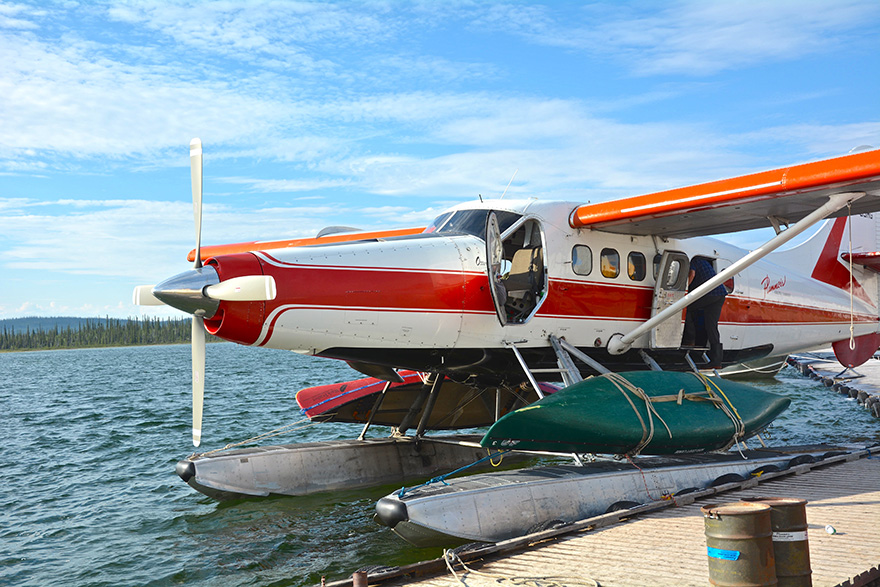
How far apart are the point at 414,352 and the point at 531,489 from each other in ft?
6.06

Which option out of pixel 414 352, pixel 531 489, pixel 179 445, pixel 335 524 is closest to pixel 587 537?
pixel 531 489

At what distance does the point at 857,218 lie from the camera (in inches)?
520

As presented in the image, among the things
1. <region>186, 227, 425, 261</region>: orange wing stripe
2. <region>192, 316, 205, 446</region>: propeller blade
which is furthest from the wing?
<region>192, 316, 205, 446</region>: propeller blade

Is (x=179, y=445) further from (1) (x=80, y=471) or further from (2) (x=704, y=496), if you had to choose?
(2) (x=704, y=496)

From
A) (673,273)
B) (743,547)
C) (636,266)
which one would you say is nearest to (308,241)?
(636,266)

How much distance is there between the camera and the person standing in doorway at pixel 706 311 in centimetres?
951

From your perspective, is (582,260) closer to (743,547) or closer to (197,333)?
(197,333)

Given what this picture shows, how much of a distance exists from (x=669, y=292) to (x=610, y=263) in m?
1.04

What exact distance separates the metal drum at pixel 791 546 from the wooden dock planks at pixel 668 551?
14.5 inches

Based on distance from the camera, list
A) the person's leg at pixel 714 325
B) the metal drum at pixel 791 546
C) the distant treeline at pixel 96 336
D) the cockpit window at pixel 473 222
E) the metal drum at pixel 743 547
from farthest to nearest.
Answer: the distant treeline at pixel 96 336 → the person's leg at pixel 714 325 → the cockpit window at pixel 473 222 → the metal drum at pixel 791 546 → the metal drum at pixel 743 547

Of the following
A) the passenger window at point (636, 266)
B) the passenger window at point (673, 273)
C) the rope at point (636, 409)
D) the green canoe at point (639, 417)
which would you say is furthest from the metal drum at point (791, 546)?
the passenger window at point (673, 273)

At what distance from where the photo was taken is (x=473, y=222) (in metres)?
8.00

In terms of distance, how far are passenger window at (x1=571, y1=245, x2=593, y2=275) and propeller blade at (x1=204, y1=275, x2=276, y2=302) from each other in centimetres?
381

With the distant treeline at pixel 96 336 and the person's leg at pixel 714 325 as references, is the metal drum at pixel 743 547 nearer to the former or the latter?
the person's leg at pixel 714 325
